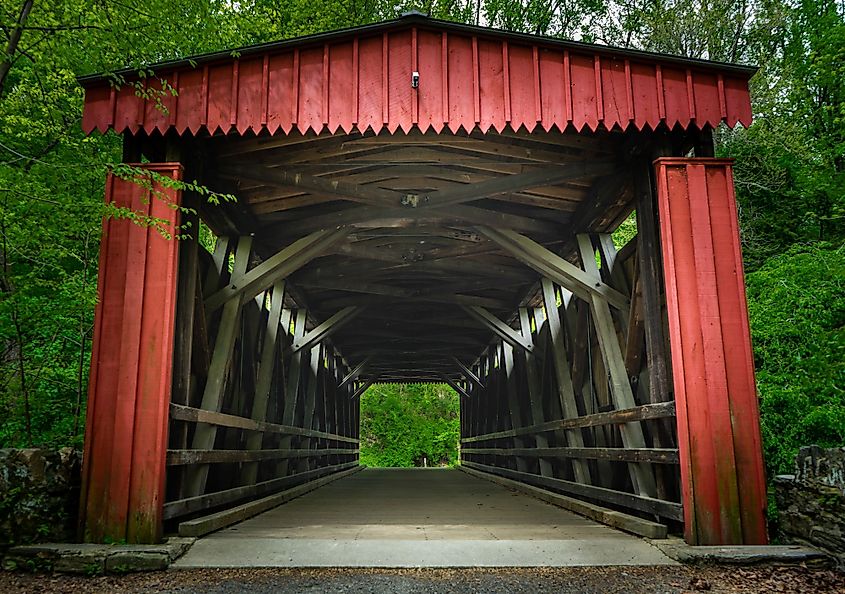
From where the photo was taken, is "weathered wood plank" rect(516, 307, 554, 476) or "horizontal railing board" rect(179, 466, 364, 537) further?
"weathered wood plank" rect(516, 307, 554, 476)

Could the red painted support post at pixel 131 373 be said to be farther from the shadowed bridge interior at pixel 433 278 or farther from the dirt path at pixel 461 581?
the dirt path at pixel 461 581

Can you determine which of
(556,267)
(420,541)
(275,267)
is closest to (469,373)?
(556,267)

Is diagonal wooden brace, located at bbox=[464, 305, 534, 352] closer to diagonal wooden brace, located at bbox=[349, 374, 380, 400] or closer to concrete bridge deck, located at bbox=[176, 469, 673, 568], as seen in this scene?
concrete bridge deck, located at bbox=[176, 469, 673, 568]

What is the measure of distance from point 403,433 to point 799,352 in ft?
83.3

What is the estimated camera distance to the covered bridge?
412 cm

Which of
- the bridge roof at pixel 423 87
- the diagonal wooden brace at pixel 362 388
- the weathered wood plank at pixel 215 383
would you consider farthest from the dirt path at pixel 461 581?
the diagonal wooden brace at pixel 362 388

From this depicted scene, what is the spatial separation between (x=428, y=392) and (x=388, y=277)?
888 inches

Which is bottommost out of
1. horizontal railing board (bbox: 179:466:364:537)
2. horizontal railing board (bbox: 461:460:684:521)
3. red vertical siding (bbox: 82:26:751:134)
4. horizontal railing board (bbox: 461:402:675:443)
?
horizontal railing board (bbox: 179:466:364:537)

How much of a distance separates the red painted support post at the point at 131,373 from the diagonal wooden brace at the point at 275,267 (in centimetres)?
128

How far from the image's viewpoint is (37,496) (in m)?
3.84

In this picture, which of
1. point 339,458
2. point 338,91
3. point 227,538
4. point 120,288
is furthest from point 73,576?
point 339,458

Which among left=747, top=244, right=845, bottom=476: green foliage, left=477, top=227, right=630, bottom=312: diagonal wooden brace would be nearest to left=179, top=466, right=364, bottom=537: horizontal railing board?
left=477, top=227, right=630, bottom=312: diagonal wooden brace

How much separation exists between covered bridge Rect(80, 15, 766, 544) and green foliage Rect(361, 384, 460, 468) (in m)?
23.5

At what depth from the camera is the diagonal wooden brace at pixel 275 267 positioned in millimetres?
5711
